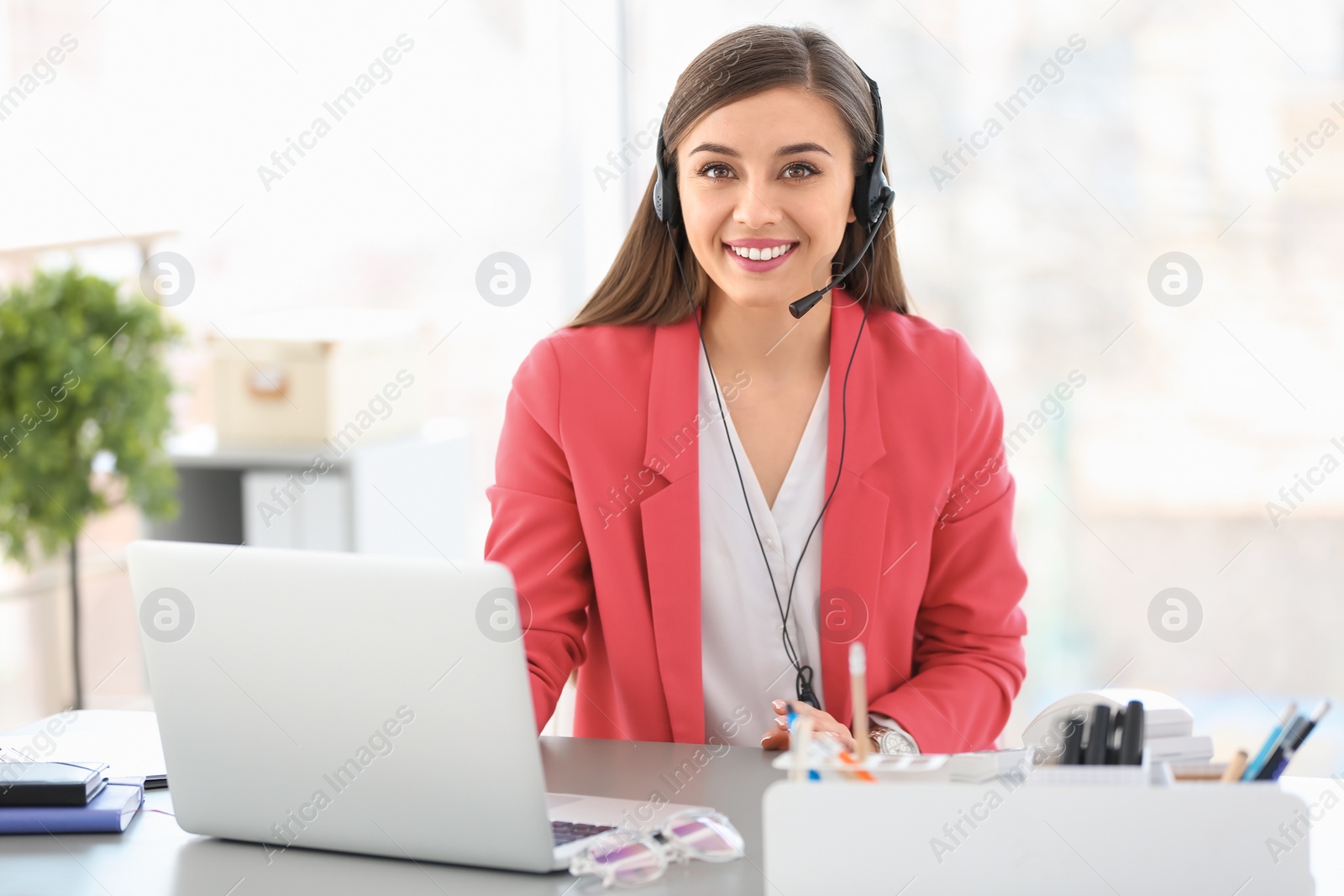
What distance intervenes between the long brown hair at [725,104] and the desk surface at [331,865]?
691 mm

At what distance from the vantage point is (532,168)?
3.44 metres

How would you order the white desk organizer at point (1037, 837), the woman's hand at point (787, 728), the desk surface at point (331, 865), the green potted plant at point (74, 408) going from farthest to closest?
the green potted plant at point (74, 408)
the woman's hand at point (787, 728)
the desk surface at point (331, 865)
the white desk organizer at point (1037, 837)

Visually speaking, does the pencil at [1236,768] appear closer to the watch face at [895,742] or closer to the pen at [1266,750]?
the pen at [1266,750]

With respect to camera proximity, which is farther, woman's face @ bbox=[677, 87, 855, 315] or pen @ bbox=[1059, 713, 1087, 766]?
woman's face @ bbox=[677, 87, 855, 315]

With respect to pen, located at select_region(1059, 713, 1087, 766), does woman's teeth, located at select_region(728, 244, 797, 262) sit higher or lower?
higher

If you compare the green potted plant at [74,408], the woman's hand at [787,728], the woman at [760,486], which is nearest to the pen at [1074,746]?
the woman's hand at [787,728]

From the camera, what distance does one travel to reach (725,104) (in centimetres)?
157

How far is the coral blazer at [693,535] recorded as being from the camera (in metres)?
1.56

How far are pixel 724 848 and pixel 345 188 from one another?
9.16ft

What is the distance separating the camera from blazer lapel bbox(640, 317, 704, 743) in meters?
1.56

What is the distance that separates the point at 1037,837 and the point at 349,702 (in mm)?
551

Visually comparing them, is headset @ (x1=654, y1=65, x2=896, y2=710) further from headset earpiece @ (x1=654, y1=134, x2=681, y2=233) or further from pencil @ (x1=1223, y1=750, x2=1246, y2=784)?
pencil @ (x1=1223, y1=750, x2=1246, y2=784)

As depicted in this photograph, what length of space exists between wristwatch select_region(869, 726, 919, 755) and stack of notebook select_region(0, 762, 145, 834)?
2.56ft

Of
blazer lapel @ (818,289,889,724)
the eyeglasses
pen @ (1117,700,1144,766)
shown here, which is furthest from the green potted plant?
pen @ (1117,700,1144,766)
